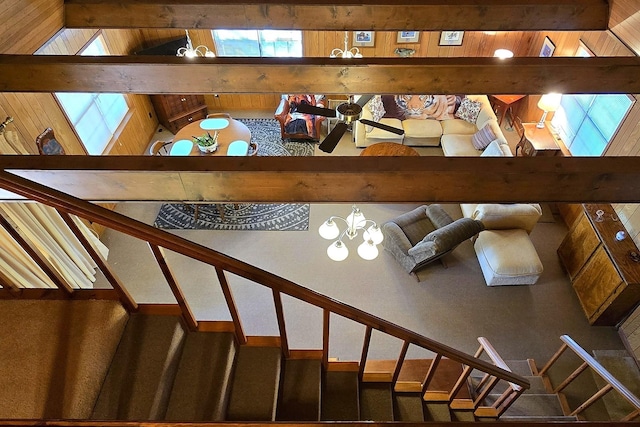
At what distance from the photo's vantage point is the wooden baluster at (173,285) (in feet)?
6.79

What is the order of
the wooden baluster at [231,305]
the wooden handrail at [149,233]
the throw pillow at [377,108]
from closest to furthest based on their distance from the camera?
the wooden handrail at [149,233]
the wooden baluster at [231,305]
the throw pillow at [377,108]

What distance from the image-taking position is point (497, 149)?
5906mm

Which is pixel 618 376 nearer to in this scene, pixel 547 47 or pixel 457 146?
pixel 457 146

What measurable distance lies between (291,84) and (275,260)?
3148 mm

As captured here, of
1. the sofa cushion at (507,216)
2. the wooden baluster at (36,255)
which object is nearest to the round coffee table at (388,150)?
the sofa cushion at (507,216)

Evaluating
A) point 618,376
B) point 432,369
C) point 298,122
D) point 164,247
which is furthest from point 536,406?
point 298,122

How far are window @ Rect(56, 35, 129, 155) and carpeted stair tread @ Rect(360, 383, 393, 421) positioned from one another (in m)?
4.77

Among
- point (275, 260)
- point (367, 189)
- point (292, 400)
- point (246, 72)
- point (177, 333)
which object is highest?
point (246, 72)

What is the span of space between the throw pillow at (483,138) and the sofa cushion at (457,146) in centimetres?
8

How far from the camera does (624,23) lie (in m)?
3.46

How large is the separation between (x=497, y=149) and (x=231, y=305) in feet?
16.0

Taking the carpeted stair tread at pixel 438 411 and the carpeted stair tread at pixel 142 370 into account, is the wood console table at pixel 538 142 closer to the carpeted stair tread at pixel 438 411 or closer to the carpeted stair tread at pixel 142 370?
the carpeted stair tread at pixel 438 411

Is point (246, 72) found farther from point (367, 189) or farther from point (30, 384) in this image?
point (30, 384)

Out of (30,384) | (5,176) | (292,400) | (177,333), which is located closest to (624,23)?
(292,400)
